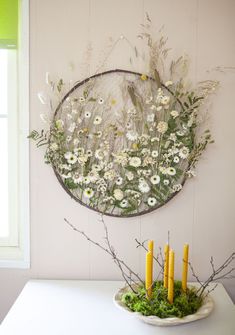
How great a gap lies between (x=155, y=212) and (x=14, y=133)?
798 millimetres

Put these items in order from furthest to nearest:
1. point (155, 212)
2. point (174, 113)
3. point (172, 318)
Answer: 1. point (155, 212)
2. point (174, 113)
3. point (172, 318)

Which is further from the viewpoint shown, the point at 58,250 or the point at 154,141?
the point at 58,250

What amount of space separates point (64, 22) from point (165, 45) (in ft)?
1.56

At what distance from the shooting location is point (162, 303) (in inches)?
54.8

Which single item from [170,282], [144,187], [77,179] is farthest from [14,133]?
[170,282]

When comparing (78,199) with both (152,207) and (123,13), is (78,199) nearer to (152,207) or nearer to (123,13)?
(152,207)

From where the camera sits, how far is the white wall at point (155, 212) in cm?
A: 170

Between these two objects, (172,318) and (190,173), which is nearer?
(172,318)

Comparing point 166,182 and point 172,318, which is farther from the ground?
point 166,182

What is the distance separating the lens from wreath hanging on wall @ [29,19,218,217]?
168 cm

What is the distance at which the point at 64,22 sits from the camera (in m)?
1.72

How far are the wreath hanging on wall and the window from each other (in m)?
0.16

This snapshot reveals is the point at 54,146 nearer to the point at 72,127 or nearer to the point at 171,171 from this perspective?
the point at 72,127

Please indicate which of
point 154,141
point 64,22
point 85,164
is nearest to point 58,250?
point 85,164
